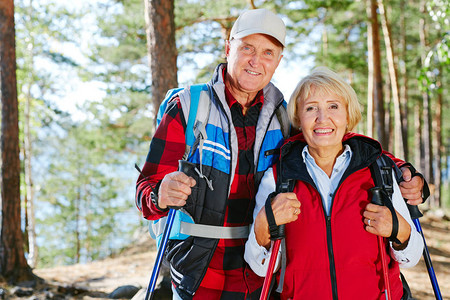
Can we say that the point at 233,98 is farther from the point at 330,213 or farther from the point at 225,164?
the point at 330,213

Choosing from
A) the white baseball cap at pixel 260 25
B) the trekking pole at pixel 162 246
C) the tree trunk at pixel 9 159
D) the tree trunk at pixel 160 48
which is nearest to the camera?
the trekking pole at pixel 162 246

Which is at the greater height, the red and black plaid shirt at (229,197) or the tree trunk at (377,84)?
the tree trunk at (377,84)

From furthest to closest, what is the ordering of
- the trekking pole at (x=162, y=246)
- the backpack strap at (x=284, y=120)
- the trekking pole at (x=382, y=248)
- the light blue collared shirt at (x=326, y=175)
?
the backpack strap at (x=284, y=120) < the trekking pole at (x=162, y=246) < the light blue collared shirt at (x=326, y=175) < the trekking pole at (x=382, y=248)

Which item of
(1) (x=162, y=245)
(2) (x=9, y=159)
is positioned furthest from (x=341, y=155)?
(2) (x=9, y=159)

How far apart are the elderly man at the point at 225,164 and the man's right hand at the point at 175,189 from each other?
49 millimetres

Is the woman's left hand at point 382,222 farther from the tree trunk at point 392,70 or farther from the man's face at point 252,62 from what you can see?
the tree trunk at point 392,70

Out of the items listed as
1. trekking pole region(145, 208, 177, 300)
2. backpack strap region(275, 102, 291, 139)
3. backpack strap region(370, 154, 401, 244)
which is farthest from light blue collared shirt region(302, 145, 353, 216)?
trekking pole region(145, 208, 177, 300)

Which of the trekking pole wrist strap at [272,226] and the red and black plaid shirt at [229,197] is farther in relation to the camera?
the red and black plaid shirt at [229,197]

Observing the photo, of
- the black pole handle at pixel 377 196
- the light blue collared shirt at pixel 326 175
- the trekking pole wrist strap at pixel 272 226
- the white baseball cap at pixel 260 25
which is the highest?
the white baseball cap at pixel 260 25

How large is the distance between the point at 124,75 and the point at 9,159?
404 inches

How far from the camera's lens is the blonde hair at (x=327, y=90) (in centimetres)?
213

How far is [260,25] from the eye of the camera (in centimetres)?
227

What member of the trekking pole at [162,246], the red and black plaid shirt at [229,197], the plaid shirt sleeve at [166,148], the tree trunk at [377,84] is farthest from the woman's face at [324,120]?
the tree trunk at [377,84]

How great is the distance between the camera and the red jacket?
1.87 meters
